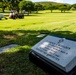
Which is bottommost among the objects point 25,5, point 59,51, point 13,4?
point 25,5

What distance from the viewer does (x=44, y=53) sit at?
655 centimetres

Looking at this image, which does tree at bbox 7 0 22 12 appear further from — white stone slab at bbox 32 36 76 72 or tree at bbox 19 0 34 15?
white stone slab at bbox 32 36 76 72

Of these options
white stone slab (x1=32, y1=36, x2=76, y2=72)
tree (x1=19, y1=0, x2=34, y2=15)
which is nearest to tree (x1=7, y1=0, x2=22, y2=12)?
tree (x1=19, y1=0, x2=34, y2=15)

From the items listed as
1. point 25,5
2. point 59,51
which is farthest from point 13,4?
point 59,51

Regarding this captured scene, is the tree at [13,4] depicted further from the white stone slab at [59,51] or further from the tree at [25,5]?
the white stone slab at [59,51]

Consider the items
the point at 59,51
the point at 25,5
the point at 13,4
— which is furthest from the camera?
the point at 13,4

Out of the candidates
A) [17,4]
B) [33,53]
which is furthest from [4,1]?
[33,53]

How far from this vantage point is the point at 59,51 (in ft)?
20.0

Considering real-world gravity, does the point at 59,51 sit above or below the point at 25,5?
above

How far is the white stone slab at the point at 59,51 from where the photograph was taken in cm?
551

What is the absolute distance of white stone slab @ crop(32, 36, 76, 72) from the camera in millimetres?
5508

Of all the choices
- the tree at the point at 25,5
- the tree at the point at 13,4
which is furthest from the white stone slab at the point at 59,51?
the tree at the point at 13,4

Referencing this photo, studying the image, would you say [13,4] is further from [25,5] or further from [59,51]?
[59,51]

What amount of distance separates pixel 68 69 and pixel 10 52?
4.49 metres
